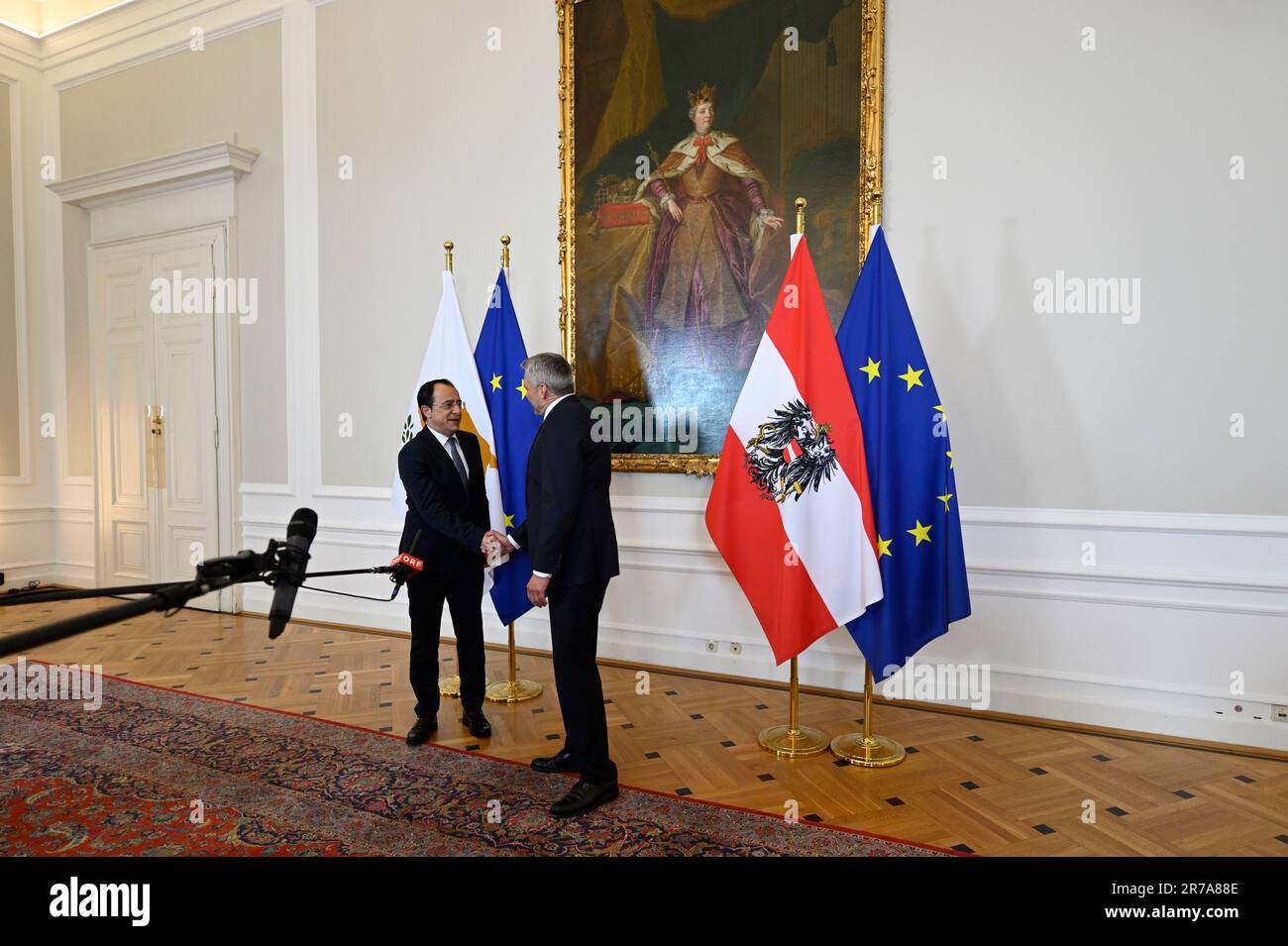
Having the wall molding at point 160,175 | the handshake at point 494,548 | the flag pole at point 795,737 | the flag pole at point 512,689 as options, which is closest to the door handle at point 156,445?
the wall molding at point 160,175

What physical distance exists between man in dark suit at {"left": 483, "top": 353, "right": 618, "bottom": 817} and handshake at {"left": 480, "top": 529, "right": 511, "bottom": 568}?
0.47 metres

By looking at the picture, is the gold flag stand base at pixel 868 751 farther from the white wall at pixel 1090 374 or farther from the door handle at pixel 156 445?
the door handle at pixel 156 445

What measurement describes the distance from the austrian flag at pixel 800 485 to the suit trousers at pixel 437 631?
140 centimetres

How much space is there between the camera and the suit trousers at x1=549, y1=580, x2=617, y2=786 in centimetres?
351

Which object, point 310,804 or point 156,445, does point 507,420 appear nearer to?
point 310,804

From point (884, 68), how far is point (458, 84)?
3.25 meters

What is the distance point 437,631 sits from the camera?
4367 mm

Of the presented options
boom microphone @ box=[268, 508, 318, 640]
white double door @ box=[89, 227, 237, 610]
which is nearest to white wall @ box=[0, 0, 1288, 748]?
boom microphone @ box=[268, 508, 318, 640]

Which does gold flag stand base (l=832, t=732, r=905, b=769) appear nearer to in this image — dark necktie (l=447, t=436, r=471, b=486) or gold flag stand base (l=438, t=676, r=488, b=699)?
gold flag stand base (l=438, t=676, r=488, b=699)

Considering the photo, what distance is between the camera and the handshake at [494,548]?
4.02 m

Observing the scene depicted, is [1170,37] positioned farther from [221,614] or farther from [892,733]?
[221,614]

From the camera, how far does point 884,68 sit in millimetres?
4883

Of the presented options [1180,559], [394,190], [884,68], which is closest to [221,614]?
[394,190]

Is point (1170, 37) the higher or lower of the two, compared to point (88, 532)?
higher
